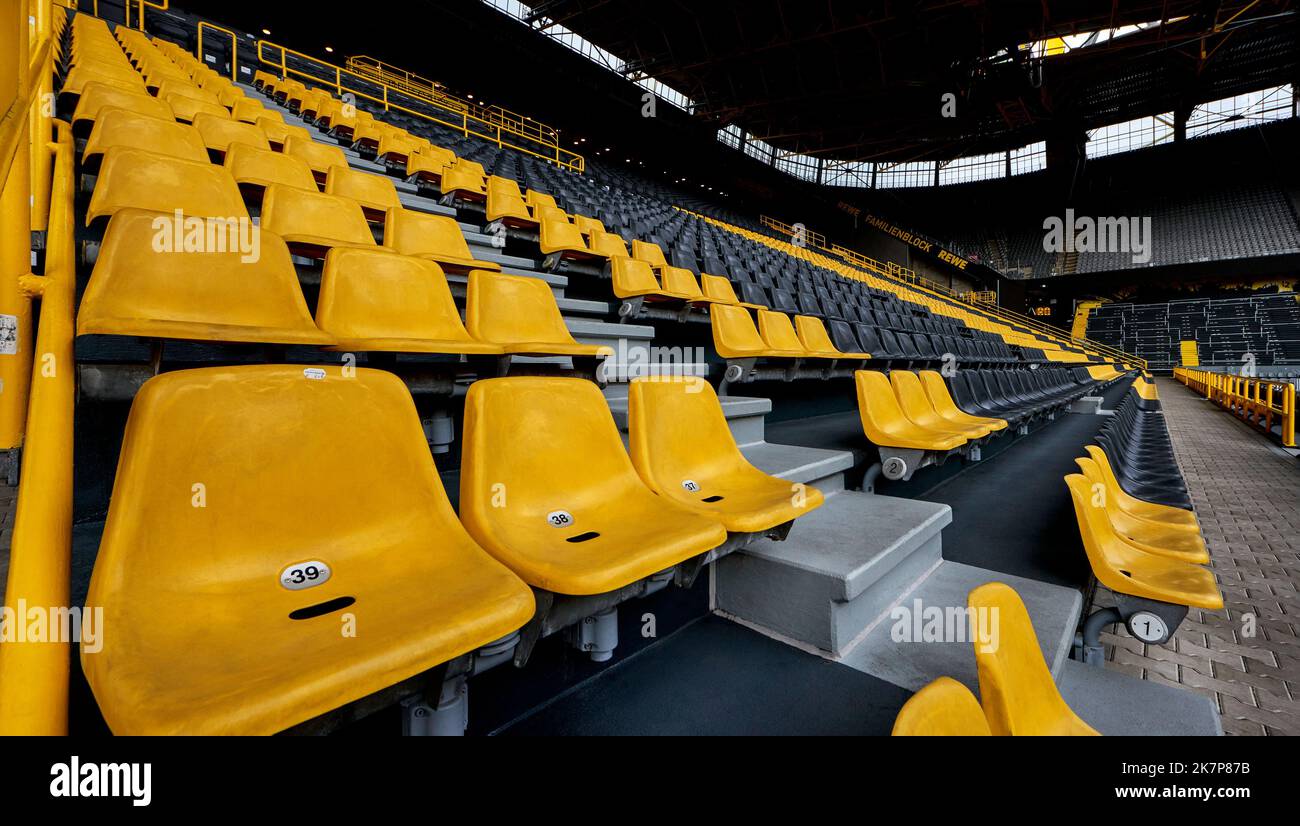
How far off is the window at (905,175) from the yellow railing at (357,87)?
18.3 m

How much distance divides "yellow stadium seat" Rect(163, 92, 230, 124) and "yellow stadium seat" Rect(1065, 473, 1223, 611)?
14.2ft

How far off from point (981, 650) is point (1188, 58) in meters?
20.1

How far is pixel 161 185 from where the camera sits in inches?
65.7

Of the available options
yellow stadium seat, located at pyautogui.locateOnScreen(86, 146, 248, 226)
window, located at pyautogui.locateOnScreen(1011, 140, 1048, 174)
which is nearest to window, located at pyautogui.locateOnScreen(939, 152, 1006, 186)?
window, located at pyautogui.locateOnScreen(1011, 140, 1048, 174)

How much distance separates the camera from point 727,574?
1.40 m

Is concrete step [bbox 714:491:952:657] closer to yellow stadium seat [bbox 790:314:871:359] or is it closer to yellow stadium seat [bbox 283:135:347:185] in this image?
yellow stadium seat [bbox 790:314:871:359]

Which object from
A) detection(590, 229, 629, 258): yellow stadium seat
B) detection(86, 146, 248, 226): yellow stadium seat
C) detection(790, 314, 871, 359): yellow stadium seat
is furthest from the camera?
Result: detection(590, 229, 629, 258): yellow stadium seat

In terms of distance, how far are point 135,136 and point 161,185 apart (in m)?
0.74

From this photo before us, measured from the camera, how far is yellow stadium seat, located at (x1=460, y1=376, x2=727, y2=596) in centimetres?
85

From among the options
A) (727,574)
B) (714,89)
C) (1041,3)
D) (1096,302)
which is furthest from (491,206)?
(1096,302)

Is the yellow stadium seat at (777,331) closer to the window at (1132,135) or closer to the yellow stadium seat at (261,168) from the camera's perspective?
the yellow stadium seat at (261,168)

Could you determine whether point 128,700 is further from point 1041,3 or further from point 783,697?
point 1041,3

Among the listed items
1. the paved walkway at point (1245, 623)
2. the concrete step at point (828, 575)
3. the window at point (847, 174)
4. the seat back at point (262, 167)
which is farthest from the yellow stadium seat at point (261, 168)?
the window at point (847, 174)

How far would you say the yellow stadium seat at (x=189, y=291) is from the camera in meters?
0.98
